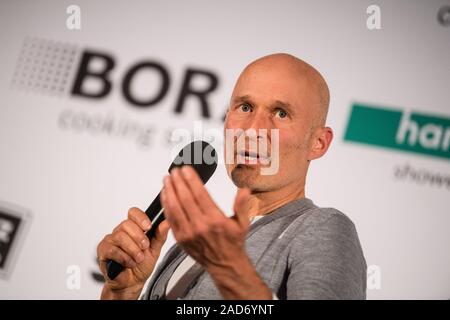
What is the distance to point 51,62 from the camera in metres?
2.14

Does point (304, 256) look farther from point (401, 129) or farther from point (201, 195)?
point (401, 129)

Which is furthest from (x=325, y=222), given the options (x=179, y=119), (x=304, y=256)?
(x=179, y=119)

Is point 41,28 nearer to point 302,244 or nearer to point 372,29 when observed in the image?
point 372,29

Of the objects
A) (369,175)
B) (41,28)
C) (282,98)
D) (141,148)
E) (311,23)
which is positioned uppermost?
(311,23)

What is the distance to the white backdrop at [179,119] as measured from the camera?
1.98m

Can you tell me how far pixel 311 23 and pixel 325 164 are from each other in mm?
631

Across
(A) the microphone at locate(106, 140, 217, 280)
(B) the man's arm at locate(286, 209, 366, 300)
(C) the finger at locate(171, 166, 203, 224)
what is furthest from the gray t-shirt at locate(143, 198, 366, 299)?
(C) the finger at locate(171, 166, 203, 224)

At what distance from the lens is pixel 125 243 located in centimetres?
92

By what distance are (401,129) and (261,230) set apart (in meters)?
1.34

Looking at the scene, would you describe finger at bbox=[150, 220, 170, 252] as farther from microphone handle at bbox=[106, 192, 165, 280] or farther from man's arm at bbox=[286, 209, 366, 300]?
man's arm at bbox=[286, 209, 366, 300]

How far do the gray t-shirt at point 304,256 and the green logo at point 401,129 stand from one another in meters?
1.13

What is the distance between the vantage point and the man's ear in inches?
45.1

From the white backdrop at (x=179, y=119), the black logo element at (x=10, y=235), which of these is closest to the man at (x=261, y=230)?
the white backdrop at (x=179, y=119)
